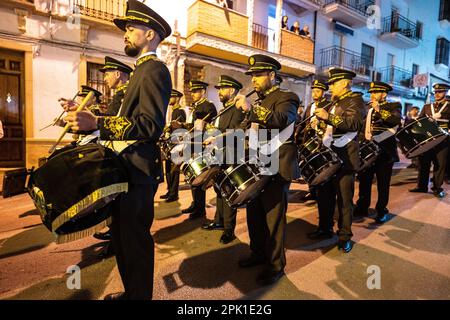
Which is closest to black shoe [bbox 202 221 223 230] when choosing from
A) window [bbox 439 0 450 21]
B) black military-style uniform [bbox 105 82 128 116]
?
black military-style uniform [bbox 105 82 128 116]

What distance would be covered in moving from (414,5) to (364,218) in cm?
2322

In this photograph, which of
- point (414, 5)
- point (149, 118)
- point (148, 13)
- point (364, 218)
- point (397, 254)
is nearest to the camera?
point (149, 118)

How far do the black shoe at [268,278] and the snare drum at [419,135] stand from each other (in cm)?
371

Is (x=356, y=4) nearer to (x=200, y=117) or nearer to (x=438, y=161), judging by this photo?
(x=438, y=161)

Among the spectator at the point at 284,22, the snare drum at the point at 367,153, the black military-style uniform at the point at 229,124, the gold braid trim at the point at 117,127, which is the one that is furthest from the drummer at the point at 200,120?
the spectator at the point at 284,22

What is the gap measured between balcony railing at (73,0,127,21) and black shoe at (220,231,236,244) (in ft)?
27.8

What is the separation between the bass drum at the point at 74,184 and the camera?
1.74 meters

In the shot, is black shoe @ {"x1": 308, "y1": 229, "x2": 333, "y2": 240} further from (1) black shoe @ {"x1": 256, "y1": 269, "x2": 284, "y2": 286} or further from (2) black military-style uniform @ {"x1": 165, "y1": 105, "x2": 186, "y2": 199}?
(2) black military-style uniform @ {"x1": 165, "y1": 105, "x2": 186, "y2": 199}

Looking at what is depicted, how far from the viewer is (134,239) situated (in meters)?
2.06

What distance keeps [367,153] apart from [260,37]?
9854 millimetres
